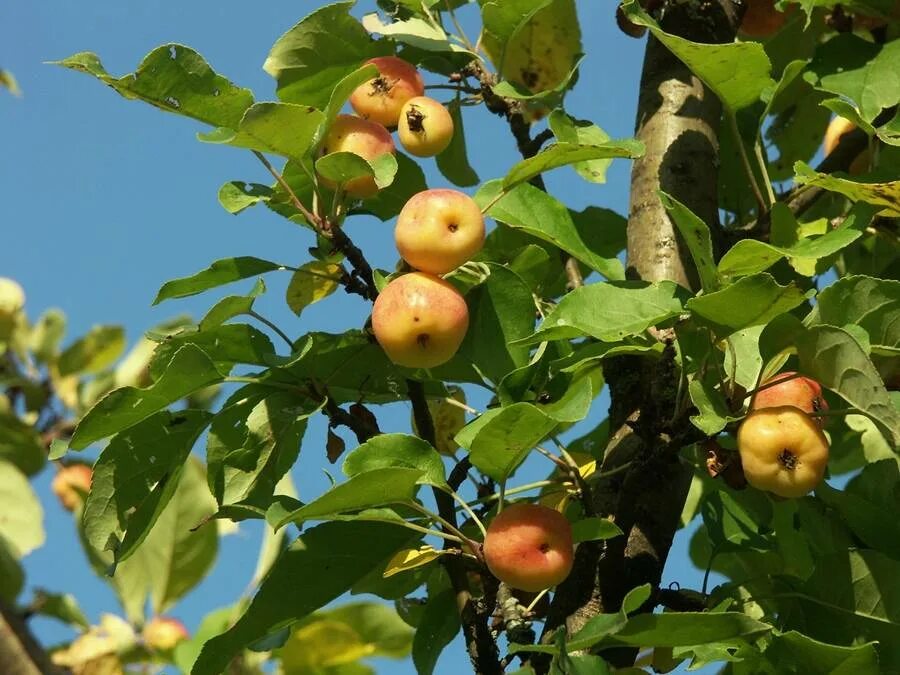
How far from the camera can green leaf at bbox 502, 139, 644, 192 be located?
1.52m

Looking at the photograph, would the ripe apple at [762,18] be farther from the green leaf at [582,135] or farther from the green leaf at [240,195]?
the green leaf at [240,195]

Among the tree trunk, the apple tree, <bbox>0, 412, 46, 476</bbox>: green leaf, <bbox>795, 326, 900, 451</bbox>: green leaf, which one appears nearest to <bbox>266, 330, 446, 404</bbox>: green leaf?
Result: the apple tree

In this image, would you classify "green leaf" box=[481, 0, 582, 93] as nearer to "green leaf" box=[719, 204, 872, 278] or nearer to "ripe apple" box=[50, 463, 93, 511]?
"green leaf" box=[719, 204, 872, 278]

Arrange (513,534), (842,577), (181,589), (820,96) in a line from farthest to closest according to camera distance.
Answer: (820,96) < (181,589) < (842,577) < (513,534)

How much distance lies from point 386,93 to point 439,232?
36 centimetres

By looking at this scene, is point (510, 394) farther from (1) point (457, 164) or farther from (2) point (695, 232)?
(1) point (457, 164)

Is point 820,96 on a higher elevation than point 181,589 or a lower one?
higher

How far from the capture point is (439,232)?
58.4 inches

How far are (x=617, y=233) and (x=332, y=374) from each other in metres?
0.69

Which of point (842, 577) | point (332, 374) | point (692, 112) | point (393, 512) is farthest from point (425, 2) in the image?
point (842, 577)

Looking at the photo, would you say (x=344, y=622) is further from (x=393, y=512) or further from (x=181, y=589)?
(x=393, y=512)

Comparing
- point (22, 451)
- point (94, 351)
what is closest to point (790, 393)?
point (22, 451)

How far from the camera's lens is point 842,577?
5.10 ft

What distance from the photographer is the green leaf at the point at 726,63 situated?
168 cm
